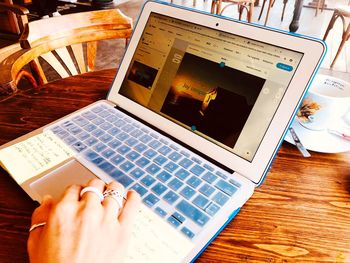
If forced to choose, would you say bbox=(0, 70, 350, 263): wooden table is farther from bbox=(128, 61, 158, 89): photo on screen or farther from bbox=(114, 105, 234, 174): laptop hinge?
bbox=(128, 61, 158, 89): photo on screen

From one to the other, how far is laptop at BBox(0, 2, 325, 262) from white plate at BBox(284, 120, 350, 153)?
0.17 meters

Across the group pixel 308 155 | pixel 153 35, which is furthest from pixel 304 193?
pixel 153 35

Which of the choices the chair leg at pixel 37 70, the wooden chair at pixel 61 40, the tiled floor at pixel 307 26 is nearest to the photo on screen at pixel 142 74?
the wooden chair at pixel 61 40

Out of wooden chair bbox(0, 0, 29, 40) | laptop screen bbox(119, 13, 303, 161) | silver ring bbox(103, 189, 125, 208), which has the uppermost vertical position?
laptop screen bbox(119, 13, 303, 161)

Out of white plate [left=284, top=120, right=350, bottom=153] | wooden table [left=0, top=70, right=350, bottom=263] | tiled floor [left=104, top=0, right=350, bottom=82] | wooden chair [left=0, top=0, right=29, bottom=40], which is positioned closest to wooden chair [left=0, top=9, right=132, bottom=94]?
wooden table [left=0, top=70, right=350, bottom=263]

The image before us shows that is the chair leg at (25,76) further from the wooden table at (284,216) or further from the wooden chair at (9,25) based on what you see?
the wooden chair at (9,25)

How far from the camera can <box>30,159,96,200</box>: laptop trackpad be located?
485mm

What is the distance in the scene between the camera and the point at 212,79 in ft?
1.84

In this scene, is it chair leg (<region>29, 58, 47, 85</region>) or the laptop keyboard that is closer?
the laptop keyboard

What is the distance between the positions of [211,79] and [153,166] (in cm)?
21

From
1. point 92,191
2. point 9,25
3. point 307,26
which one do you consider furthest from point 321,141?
point 307,26

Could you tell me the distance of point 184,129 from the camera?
23.3 inches

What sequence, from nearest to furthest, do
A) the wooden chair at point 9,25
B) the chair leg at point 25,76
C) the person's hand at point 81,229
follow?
1. the person's hand at point 81,229
2. the chair leg at point 25,76
3. the wooden chair at point 9,25

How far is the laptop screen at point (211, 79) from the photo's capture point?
0.50 m
